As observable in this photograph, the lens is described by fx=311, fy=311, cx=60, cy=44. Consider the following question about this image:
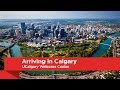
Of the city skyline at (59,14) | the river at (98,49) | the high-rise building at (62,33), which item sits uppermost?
the city skyline at (59,14)

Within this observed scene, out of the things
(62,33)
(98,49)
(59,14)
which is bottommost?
(98,49)

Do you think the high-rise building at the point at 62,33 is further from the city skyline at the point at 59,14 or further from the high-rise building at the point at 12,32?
the high-rise building at the point at 12,32

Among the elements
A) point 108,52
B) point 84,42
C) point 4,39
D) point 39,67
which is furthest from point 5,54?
point 108,52

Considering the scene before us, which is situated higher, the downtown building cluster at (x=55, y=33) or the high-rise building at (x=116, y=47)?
the downtown building cluster at (x=55, y=33)

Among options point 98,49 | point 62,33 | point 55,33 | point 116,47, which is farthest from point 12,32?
point 116,47

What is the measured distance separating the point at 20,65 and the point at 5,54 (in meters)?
0.27

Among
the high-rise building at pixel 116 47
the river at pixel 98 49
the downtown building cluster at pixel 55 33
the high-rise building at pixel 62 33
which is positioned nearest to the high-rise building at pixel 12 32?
the downtown building cluster at pixel 55 33

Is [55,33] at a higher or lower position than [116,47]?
higher

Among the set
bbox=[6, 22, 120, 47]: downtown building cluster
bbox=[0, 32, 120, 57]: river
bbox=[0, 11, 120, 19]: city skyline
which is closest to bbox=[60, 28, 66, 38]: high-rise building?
bbox=[6, 22, 120, 47]: downtown building cluster

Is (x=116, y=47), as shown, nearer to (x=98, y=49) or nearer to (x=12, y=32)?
(x=98, y=49)

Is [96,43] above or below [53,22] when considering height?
below

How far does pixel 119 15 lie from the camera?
14.7ft
